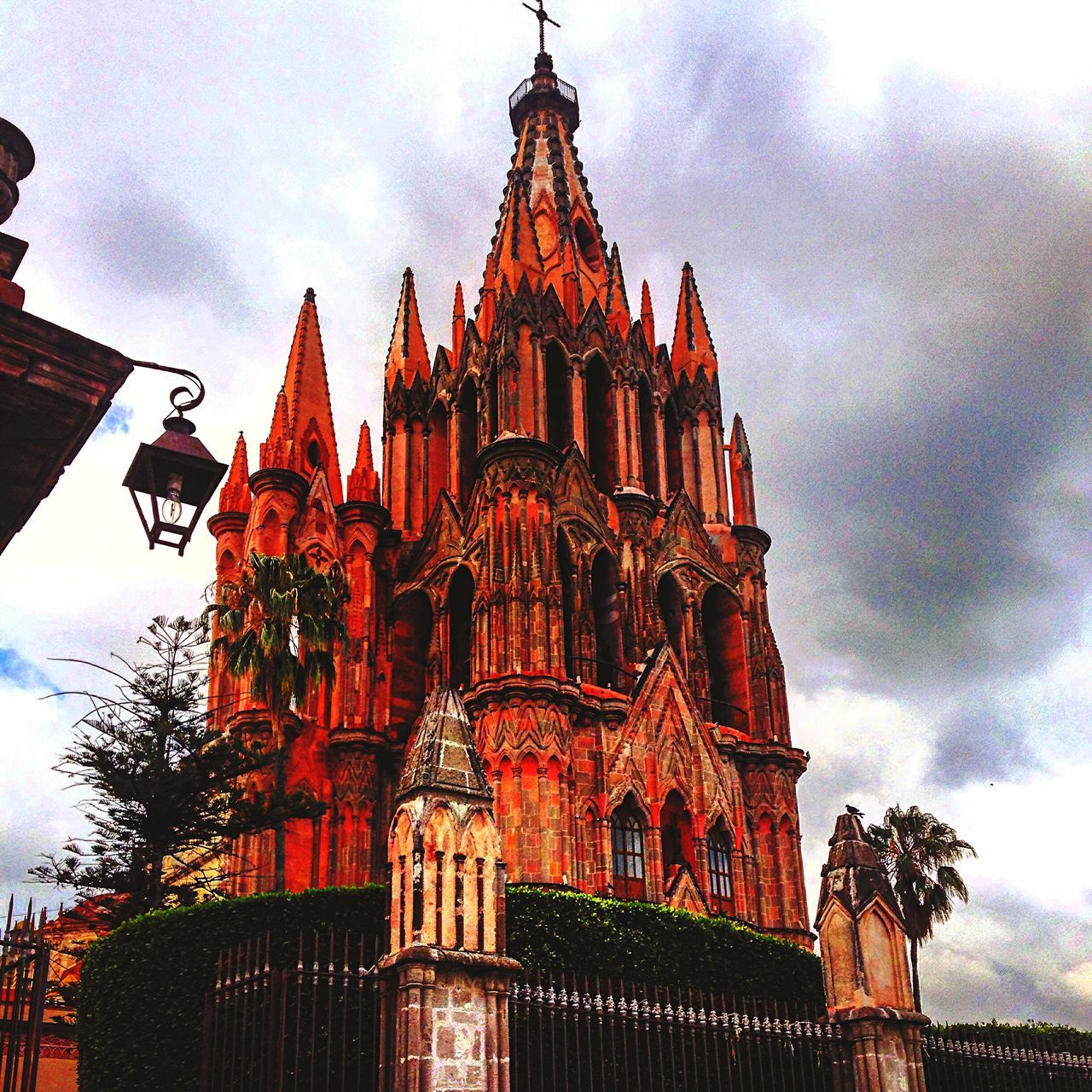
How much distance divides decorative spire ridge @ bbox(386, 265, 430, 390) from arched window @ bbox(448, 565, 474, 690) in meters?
8.67

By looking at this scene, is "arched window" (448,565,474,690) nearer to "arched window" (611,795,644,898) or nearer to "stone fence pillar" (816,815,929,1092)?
"arched window" (611,795,644,898)

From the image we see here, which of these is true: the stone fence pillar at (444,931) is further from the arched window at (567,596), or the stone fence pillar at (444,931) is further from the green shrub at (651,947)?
the arched window at (567,596)

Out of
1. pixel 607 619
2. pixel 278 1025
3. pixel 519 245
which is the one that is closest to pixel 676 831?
pixel 607 619

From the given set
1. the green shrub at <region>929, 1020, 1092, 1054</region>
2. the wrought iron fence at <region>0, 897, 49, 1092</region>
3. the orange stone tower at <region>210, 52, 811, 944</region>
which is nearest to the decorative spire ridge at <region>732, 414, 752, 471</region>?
the orange stone tower at <region>210, 52, 811, 944</region>

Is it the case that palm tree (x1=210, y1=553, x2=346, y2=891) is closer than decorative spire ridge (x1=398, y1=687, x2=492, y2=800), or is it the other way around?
decorative spire ridge (x1=398, y1=687, x2=492, y2=800)

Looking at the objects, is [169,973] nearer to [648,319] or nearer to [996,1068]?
[996,1068]

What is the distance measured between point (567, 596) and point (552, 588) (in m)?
2.09

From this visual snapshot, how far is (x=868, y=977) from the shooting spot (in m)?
16.6

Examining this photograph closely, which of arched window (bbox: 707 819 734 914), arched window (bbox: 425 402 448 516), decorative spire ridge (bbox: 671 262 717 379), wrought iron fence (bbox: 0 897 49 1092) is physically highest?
decorative spire ridge (bbox: 671 262 717 379)

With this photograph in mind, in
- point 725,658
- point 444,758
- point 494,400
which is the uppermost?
point 494,400

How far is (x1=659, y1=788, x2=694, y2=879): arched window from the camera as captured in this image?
32625 mm

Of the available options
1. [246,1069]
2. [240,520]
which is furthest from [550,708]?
[246,1069]

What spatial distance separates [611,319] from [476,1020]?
2983cm

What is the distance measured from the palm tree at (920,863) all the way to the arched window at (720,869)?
817cm
